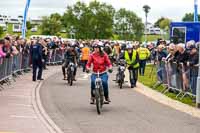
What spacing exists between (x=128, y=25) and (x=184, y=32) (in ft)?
165

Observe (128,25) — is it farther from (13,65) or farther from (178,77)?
(178,77)

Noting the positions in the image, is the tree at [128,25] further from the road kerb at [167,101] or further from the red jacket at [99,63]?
the red jacket at [99,63]

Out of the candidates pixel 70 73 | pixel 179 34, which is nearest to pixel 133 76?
pixel 70 73

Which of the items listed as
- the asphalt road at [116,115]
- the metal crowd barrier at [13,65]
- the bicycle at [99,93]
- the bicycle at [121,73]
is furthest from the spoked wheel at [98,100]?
the bicycle at [121,73]

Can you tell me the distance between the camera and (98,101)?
16469mm

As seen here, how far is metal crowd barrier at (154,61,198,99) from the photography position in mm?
19734

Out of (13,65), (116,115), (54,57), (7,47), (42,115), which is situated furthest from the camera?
(54,57)

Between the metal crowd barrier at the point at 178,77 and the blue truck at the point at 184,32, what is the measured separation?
13259mm

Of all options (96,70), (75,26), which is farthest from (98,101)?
(75,26)

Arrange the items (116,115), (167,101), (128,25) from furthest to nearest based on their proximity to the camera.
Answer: (128,25), (167,101), (116,115)

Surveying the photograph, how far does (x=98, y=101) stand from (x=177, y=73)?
20.9ft

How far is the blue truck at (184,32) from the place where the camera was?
38800 millimetres

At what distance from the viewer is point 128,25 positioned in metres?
89.6

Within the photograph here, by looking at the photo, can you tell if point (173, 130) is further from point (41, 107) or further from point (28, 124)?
point (41, 107)
